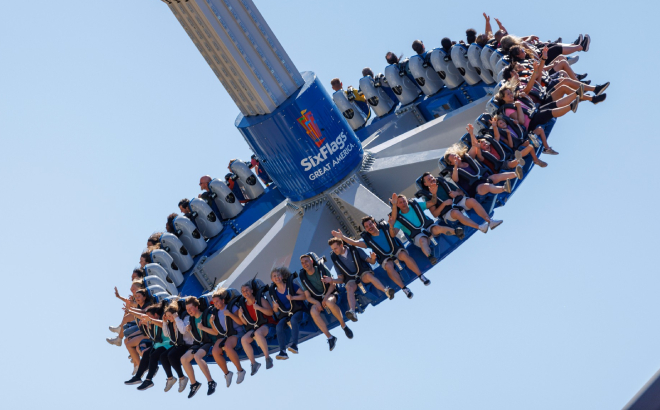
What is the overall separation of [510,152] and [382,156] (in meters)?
Result: 3.49

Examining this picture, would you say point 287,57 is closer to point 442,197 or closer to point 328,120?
point 328,120

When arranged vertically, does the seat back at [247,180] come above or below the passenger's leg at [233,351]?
above

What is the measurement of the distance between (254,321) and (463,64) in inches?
316

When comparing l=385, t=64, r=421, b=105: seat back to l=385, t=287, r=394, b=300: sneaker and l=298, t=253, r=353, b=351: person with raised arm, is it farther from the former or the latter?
l=385, t=287, r=394, b=300: sneaker

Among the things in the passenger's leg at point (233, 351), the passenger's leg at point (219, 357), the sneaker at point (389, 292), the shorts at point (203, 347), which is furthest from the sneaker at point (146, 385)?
the sneaker at point (389, 292)

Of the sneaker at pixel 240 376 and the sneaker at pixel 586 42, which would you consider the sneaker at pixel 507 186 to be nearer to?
the sneaker at pixel 586 42

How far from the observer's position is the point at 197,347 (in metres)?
13.9

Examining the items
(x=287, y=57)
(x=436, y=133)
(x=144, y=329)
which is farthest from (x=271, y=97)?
(x=144, y=329)

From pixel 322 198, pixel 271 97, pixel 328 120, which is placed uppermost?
pixel 271 97

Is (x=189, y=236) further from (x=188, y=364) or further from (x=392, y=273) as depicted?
(x=392, y=273)

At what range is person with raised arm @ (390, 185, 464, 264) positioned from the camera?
12.5 meters

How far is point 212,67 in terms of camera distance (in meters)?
14.7

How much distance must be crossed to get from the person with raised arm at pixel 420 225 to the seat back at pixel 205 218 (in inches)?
283

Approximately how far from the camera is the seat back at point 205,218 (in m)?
18.8
